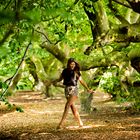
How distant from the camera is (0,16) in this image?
2.36 m

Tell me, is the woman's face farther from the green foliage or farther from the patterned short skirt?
the green foliage

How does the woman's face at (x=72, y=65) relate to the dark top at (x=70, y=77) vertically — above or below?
above

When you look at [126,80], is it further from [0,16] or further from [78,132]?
[0,16]

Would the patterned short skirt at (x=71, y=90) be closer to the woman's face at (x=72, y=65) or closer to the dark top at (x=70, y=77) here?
the dark top at (x=70, y=77)

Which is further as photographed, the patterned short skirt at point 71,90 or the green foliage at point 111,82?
the green foliage at point 111,82

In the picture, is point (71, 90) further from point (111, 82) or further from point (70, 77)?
point (111, 82)

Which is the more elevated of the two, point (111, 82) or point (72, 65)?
point (72, 65)

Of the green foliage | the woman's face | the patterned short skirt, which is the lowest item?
the green foliage

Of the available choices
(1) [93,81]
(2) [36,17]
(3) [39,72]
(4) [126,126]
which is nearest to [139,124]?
(4) [126,126]

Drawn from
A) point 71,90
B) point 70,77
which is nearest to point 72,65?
point 70,77

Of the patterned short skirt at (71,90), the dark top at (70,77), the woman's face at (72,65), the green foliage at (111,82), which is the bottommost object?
the green foliage at (111,82)

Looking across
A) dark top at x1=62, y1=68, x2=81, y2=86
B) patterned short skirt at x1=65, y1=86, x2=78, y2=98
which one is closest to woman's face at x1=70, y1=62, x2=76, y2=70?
dark top at x1=62, y1=68, x2=81, y2=86

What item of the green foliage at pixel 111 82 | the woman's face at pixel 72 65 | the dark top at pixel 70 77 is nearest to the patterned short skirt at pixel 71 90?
the dark top at pixel 70 77

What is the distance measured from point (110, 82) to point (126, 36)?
13.7 ft
